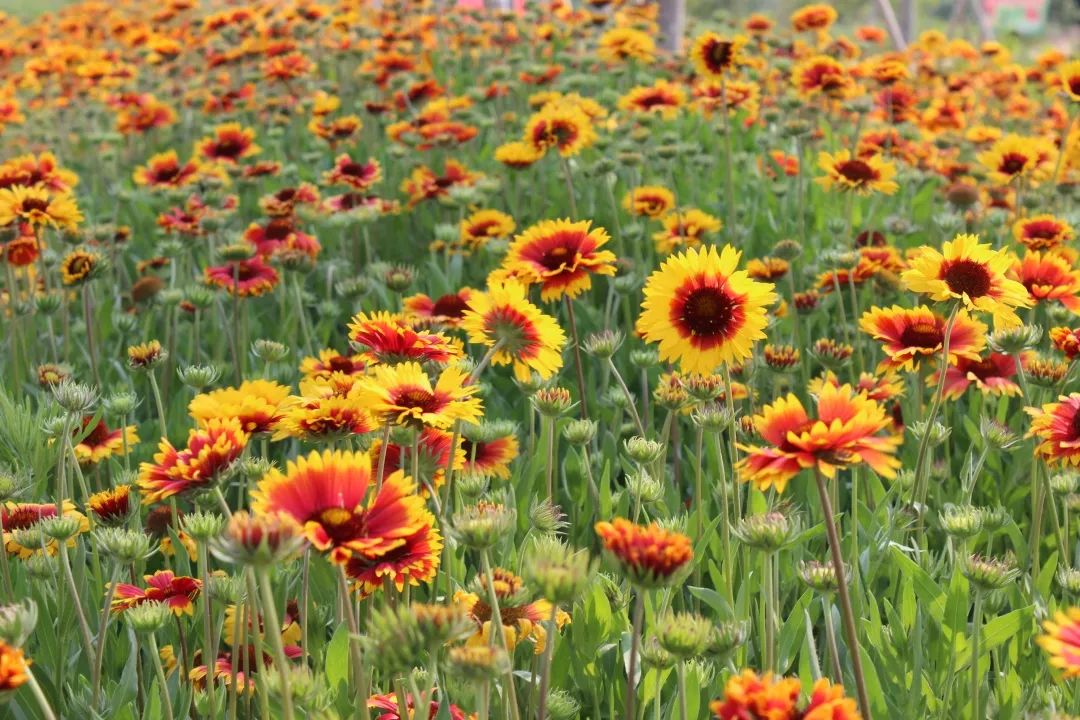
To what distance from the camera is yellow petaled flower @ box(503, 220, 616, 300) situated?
2.08m

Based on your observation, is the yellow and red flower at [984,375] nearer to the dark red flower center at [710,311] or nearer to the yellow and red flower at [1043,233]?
the yellow and red flower at [1043,233]

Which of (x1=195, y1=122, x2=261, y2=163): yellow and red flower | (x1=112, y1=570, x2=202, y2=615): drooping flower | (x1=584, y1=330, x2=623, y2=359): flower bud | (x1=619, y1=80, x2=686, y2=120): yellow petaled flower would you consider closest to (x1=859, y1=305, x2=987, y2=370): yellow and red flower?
(x1=584, y1=330, x2=623, y2=359): flower bud

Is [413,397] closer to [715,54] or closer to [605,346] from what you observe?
[605,346]

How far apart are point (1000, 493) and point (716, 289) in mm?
1128

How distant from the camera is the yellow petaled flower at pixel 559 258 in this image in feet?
6.83

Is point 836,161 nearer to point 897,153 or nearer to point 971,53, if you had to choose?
point 897,153

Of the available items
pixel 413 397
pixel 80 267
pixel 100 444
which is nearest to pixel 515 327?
pixel 413 397

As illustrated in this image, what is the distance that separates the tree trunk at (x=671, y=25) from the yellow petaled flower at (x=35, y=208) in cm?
416

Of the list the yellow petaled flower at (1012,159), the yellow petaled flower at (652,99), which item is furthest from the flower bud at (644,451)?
the yellow petaled flower at (652,99)

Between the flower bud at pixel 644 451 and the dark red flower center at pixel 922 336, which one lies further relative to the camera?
the dark red flower center at pixel 922 336

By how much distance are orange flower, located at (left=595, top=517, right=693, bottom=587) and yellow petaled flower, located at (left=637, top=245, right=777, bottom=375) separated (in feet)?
2.19

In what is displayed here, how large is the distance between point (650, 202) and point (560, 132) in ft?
1.47

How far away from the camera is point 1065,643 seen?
3.29ft

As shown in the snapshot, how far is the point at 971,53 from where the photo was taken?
6105 mm
